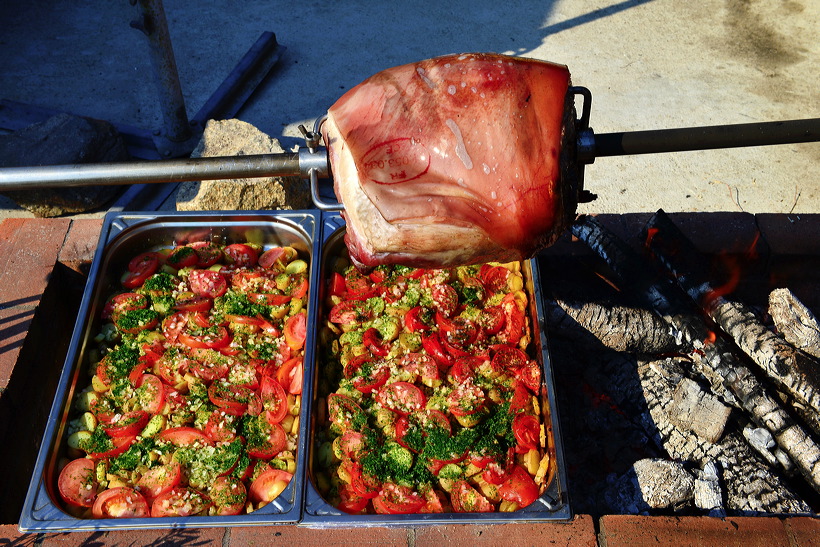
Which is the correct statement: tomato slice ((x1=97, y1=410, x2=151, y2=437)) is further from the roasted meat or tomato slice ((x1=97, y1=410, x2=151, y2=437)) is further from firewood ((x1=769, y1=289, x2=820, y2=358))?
firewood ((x1=769, y1=289, x2=820, y2=358))

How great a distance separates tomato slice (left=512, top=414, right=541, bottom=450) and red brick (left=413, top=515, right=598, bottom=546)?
17.5 inches

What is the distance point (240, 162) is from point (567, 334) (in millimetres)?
2505

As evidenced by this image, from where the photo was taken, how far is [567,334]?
3912mm

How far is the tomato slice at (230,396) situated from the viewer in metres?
3.31

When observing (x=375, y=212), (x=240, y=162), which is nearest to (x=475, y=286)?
(x=375, y=212)

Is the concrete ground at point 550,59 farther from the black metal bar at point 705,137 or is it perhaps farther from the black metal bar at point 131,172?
the black metal bar at point 131,172

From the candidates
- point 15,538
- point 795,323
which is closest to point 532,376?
point 795,323

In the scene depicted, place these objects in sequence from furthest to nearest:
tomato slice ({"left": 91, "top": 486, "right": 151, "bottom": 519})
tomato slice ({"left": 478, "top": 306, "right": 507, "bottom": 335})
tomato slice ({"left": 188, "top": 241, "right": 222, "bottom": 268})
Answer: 1. tomato slice ({"left": 188, "top": 241, "right": 222, "bottom": 268})
2. tomato slice ({"left": 478, "top": 306, "right": 507, "bottom": 335})
3. tomato slice ({"left": 91, "top": 486, "right": 151, "bottom": 519})

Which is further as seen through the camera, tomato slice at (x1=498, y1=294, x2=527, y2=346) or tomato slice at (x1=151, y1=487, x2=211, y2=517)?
tomato slice at (x1=498, y1=294, x2=527, y2=346)

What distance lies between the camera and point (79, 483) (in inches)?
119

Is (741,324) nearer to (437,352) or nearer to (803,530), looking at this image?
(803,530)

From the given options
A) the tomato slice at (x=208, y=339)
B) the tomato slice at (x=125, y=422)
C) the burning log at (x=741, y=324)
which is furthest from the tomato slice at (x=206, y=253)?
the burning log at (x=741, y=324)

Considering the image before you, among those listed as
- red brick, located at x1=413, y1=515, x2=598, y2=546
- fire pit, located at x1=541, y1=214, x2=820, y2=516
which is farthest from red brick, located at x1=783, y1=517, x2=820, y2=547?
red brick, located at x1=413, y1=515, x2=598, y2=546

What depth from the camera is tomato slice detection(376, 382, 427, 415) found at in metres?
3.36
